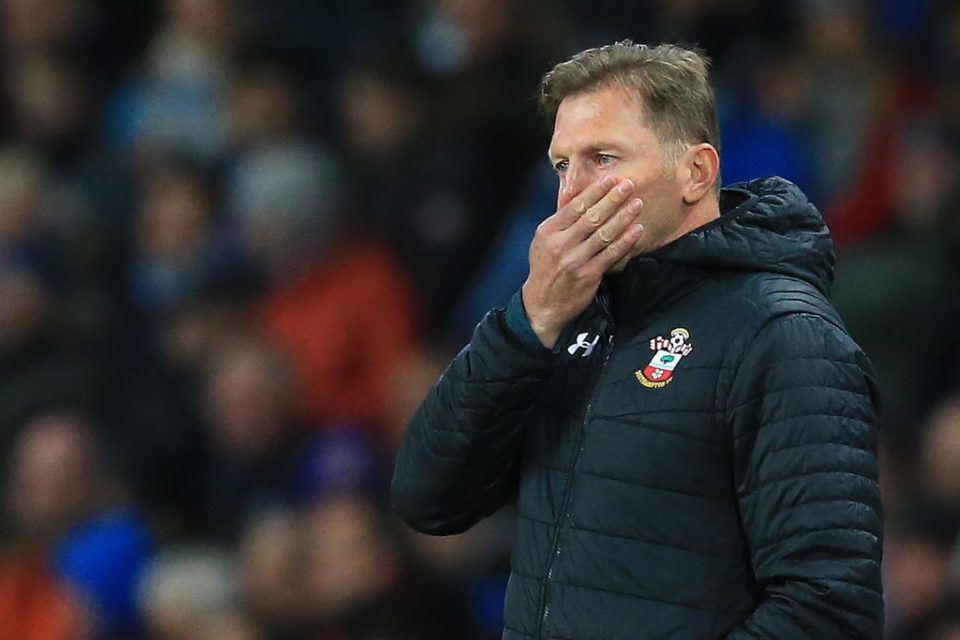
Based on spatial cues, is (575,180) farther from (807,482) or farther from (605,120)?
(807,482)

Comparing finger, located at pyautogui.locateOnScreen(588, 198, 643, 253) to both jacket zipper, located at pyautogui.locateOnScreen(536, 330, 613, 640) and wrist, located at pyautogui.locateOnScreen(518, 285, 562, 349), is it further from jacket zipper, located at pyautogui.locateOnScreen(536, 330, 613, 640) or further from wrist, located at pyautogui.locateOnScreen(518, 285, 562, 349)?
jacket zipper, located at pyautogui.locateOnScreen(536, 330, 613, 640)

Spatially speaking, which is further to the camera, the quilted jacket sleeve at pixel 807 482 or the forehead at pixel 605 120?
the forehead at pixel 605 120

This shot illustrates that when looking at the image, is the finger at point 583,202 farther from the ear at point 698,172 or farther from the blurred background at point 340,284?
the blurred background at point 340,284

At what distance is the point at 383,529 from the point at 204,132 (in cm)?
292

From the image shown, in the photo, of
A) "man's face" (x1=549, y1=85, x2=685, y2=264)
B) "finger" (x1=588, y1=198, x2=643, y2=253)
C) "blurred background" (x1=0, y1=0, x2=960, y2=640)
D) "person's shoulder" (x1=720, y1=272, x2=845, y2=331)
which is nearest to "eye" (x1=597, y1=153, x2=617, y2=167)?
"man's face" (x1=549, y1=85, x2=685, y2=264)

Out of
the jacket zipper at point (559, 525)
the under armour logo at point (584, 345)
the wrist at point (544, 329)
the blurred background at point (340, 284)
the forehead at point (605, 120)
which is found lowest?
the blurred background at point (340, 284)

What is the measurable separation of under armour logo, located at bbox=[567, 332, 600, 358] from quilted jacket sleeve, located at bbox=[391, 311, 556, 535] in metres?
0.11

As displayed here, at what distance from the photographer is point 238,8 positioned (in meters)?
8.31

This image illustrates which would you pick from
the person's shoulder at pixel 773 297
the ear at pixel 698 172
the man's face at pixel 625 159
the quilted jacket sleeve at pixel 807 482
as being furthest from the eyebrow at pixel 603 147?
the quilted jacket sleeve at pixel 807 482

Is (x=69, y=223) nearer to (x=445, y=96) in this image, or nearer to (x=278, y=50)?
(x=278, y=50)

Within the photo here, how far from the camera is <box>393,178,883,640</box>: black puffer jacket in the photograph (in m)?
2.46

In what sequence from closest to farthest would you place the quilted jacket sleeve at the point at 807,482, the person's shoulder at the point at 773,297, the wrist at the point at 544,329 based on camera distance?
1. the quilted jacket sleeve at the point at 807,482
2. the person's shoulder at the point at 773,297
3. the wrist at the point at 544,329

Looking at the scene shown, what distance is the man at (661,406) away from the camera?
8.10 feet

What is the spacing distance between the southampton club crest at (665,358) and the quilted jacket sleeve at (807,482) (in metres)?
0.11
